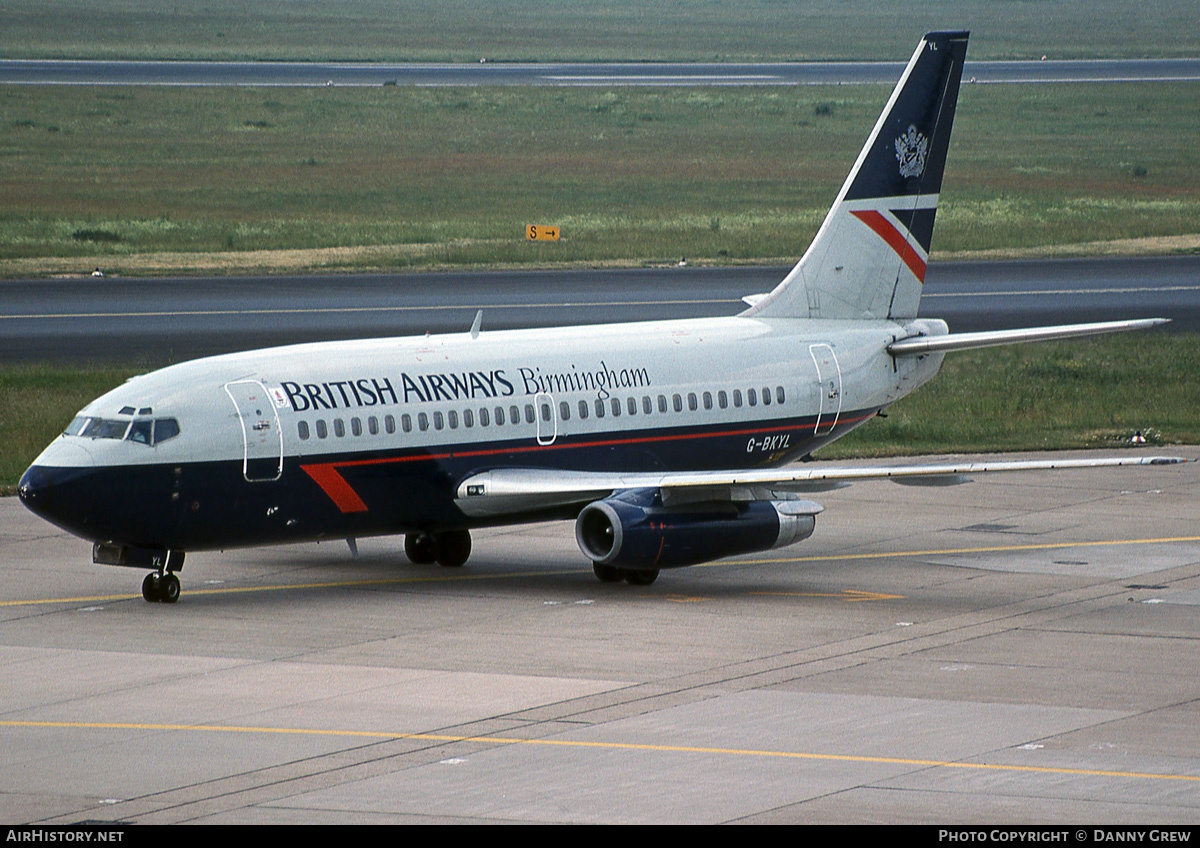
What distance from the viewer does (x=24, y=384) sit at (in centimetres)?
5406

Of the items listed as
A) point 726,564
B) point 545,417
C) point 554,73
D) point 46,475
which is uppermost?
point 554,73

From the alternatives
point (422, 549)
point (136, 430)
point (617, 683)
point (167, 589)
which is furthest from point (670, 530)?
point (136, 430)

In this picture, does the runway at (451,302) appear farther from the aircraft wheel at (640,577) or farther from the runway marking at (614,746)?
the runway marking at (614,746)

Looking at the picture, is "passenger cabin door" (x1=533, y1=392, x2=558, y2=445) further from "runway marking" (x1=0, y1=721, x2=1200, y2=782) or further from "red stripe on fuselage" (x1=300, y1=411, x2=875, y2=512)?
"runway marking" (x1=0, y1=721, x2=1200, y2=782)

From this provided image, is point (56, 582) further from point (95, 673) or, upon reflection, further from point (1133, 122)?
point (1133, 122)

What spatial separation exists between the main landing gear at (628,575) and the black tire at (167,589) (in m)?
6.83

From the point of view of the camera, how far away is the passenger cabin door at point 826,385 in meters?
37.8

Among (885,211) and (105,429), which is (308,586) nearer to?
(105,429)

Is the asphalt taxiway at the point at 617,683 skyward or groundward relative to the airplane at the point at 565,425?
groundward

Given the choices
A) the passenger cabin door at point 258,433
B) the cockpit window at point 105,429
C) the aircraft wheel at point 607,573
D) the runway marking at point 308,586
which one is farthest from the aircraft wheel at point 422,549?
the cockpit window at point 105,429

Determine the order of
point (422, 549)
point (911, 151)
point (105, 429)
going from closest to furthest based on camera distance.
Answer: point (105, 429) → point (422, 549) → point (911, 151)

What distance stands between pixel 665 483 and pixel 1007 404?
24474 millimetres

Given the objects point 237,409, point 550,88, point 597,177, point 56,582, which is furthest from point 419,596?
point 550,88

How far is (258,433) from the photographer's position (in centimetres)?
3122
